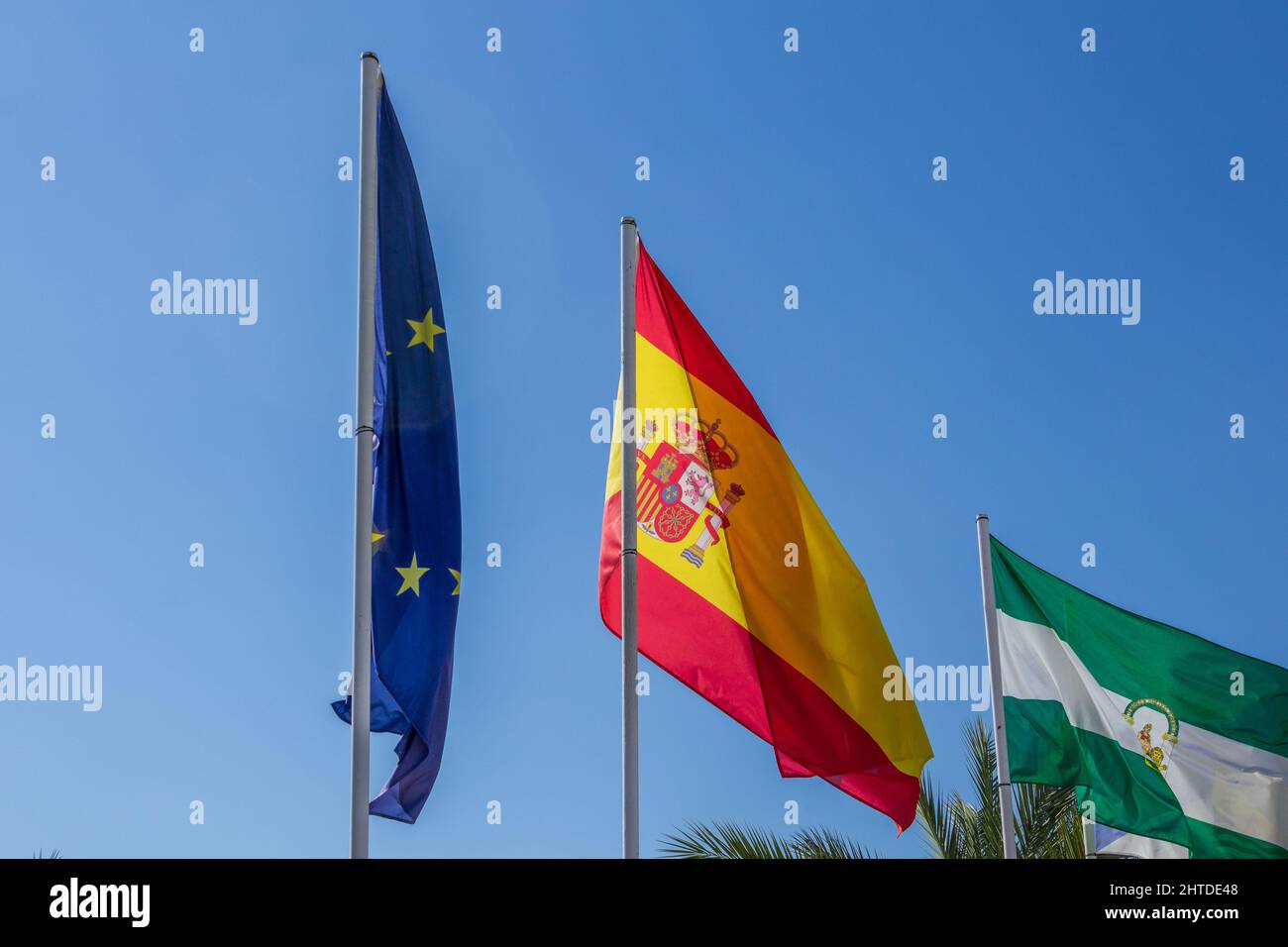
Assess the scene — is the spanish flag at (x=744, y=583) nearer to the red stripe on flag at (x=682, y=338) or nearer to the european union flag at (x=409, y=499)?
the red stripe on flag at (x=682, y=338)

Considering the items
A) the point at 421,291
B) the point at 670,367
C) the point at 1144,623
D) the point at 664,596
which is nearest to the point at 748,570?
the point at 664,596

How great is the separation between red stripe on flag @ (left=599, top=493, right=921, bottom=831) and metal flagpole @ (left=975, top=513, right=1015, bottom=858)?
481cm

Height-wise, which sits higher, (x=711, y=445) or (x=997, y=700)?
(x=711, y=445)

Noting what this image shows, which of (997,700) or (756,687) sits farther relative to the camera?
(997,700)

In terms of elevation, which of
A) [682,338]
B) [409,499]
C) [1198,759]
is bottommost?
[1198,759]

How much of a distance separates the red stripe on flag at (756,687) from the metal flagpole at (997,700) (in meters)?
4.81

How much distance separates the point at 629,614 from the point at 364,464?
2.60 metres

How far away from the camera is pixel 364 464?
9.73 meters

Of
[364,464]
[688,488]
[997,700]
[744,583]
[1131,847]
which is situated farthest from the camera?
[1131,847]

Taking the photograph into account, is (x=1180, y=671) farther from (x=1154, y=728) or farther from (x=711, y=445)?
(x=711, y=445)

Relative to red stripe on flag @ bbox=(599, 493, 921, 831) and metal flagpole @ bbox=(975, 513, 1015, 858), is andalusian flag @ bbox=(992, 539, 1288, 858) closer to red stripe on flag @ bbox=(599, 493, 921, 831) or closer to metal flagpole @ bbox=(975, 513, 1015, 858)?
metal flagpole @ bbox=(975, 513, 1015, 858)

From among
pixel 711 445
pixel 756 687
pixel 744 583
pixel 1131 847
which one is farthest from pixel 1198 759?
pixel 711 445

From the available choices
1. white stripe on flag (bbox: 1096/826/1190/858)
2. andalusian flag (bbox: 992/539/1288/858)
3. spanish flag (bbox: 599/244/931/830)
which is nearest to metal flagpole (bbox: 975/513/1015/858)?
andalusian flag (bbox: 992/539/1288/858)
